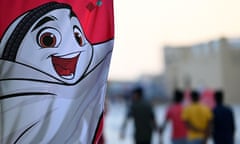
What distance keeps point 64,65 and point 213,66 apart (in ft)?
122

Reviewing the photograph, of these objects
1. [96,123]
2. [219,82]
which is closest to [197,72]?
[219,82]

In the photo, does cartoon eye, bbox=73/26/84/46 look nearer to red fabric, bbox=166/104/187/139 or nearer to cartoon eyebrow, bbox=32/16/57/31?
cartoon eyebrow, bbox=32/16/57/31

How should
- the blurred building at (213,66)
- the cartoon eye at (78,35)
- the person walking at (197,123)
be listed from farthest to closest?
the blurred building at (213,66)
the person walking at (197,123)
the cartoon eye at (78,35)

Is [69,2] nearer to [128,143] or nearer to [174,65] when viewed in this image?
[128,143]

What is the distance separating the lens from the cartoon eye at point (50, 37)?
293 cm

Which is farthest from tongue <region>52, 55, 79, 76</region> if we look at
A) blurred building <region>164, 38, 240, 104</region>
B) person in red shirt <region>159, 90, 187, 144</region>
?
blurred building <region>164, 38, 240, 104</region>

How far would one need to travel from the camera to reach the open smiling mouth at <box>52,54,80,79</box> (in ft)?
9.66

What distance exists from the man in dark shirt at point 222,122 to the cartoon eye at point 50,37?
5.77 m

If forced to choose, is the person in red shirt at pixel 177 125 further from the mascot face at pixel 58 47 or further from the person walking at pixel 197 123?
the mascot face at pixel 58 47

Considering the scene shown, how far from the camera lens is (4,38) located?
2889 millimetres

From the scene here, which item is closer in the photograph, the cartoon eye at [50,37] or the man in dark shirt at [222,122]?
the cartoon eye at [50,37]

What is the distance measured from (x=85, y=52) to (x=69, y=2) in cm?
26

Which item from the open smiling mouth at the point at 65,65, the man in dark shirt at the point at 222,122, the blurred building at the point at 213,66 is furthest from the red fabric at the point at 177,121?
the blurred building at the point at 213,66

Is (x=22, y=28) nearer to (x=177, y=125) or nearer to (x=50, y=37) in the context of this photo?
(x=50, y=37)
